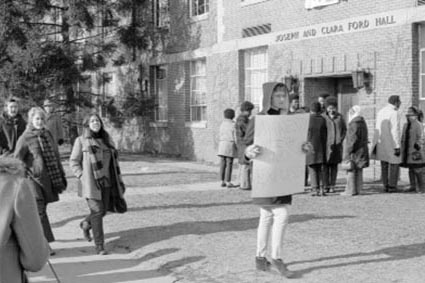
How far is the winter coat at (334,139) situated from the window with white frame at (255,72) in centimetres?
692

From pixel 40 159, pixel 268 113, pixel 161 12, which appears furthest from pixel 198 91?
pixel 268 113

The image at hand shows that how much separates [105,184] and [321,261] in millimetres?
2829

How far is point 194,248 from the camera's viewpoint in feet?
26.9

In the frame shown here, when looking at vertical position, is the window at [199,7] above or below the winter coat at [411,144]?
above

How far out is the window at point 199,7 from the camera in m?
22.7

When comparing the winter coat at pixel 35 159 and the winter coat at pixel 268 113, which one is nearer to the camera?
the winter coat at pixel 268 113

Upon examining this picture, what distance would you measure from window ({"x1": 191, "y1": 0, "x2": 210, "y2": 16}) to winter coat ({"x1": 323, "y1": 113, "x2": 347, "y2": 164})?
10.8m

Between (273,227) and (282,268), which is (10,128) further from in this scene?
(282,268)

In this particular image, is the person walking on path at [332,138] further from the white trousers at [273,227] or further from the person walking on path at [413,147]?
the white trousers at [273,227]

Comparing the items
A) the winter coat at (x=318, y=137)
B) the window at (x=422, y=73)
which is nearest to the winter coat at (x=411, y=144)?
the winter coat at (x=318, y=137)

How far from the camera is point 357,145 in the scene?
41.4 ft

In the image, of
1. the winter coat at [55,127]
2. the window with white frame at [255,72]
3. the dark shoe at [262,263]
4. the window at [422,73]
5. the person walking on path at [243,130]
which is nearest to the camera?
the dark shoe at [262,263]

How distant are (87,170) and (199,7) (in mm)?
15592

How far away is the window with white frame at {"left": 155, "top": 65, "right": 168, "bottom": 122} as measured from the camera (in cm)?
2525
